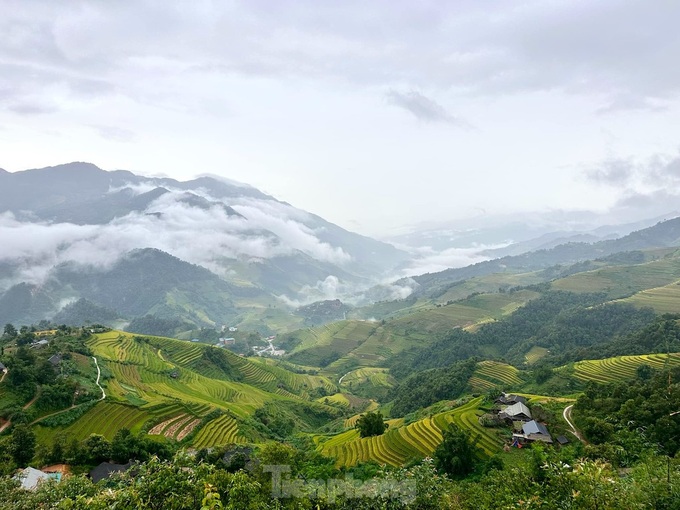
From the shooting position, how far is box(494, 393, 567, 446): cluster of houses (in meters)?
41.6

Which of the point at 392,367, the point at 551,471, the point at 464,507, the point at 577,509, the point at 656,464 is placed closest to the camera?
the point at 577,509

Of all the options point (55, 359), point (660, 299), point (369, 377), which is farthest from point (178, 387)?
point (660, 299)

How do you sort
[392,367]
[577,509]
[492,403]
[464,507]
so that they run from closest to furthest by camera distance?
[577,509] → [464,507] → [492,403] → [392,367]

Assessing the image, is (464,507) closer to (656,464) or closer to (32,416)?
(656,464)

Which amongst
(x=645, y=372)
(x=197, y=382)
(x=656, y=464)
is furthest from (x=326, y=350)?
(x=656, y=464)

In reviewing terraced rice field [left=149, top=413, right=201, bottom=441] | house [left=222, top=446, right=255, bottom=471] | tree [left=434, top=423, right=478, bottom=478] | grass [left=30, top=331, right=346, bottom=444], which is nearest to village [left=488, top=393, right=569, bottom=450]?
tree [left=434, top=423, right=478, bottom=478]

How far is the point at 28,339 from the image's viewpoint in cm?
8144

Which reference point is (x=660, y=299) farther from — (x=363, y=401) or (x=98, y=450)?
(x=98, y=450)

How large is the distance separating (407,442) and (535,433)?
15.2m

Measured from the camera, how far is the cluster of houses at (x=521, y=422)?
1639 inches

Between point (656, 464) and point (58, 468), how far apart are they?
52409 mm

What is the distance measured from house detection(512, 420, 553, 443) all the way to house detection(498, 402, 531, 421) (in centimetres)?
324

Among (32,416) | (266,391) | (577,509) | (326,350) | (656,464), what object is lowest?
(326,350)

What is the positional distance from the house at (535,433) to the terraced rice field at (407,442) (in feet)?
9.26
